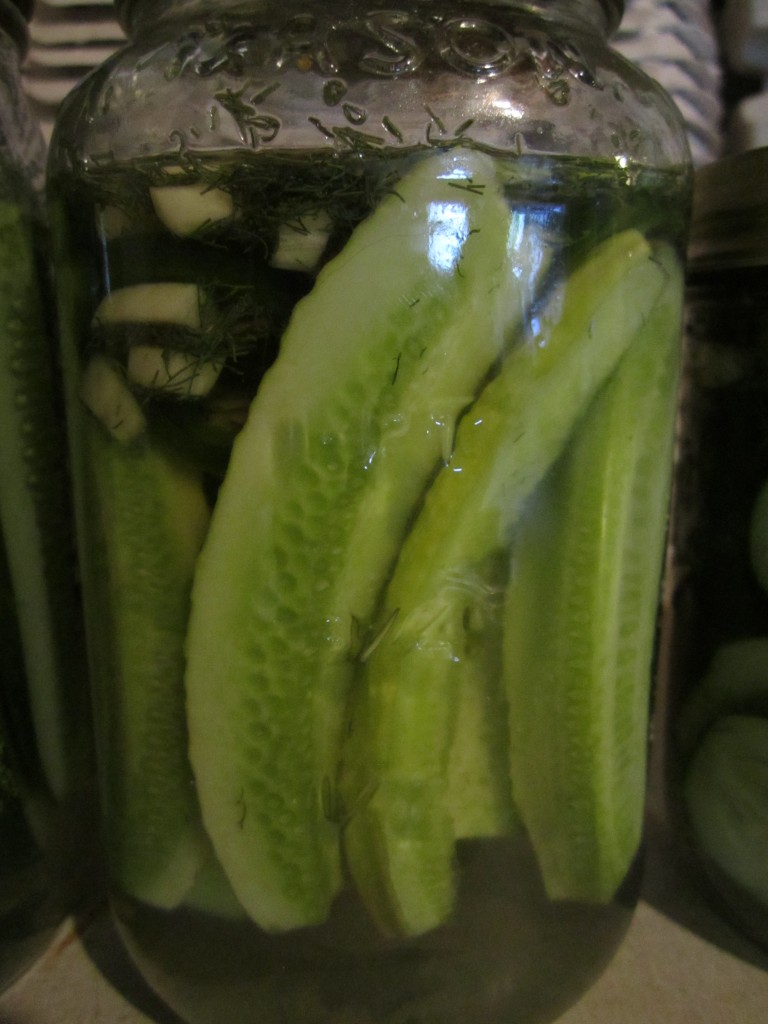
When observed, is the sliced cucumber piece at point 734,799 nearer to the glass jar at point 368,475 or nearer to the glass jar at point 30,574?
the glass jar at point 368,475

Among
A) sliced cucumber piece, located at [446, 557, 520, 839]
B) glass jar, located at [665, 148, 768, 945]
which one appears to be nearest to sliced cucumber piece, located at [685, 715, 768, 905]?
glass jar, located at [665, 148, 768, 945]

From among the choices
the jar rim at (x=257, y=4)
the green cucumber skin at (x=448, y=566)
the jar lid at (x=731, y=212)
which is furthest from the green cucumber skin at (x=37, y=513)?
the jar lid at (x=731, y=212)

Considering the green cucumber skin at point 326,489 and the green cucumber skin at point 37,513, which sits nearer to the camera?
the green cucumber skin at point 326,489

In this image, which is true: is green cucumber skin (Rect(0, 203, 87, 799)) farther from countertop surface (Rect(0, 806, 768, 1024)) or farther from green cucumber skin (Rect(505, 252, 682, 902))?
green cucumber skin (Rect(505, 252, 682, 902))

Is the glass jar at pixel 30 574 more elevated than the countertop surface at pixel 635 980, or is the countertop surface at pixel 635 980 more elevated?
the glass jar at pixel 30 574

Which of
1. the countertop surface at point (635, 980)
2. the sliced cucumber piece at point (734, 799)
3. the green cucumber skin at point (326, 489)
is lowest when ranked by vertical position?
the countertop surface at point (635, 980)

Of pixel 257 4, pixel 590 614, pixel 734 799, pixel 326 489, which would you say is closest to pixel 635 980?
pixel 734 799

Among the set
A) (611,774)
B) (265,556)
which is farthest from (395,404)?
(611,774)

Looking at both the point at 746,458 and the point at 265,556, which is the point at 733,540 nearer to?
the point at 746,458

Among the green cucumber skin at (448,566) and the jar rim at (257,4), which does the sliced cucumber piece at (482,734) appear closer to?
the green cucumber skin at (448,566)
